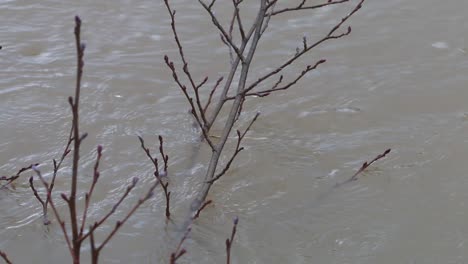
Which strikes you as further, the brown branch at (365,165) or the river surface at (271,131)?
the brown branch at (365,165)

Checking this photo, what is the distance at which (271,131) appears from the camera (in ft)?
12.0

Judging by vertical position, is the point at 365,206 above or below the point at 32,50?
below

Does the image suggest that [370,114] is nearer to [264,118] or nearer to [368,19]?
[264,118]

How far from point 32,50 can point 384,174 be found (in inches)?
87.0

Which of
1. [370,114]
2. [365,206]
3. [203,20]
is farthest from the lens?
[203,20]

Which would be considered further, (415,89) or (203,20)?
(203,20)

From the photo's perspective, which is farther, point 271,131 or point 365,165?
point 271,131

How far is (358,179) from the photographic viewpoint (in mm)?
3262

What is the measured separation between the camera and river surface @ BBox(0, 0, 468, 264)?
2932 millimetres

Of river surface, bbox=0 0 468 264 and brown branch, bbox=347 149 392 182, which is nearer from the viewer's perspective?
river surface, bbox=0 0 468 264

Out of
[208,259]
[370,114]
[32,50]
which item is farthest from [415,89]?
[32,50]

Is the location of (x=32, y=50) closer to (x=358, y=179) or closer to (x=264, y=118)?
(x=264, y=118)

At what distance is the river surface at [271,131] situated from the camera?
2.93m

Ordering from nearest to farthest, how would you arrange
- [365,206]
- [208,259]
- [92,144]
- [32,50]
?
1. [208,259]
2. [365,206]
3. [92,144]
4. [32,50]
